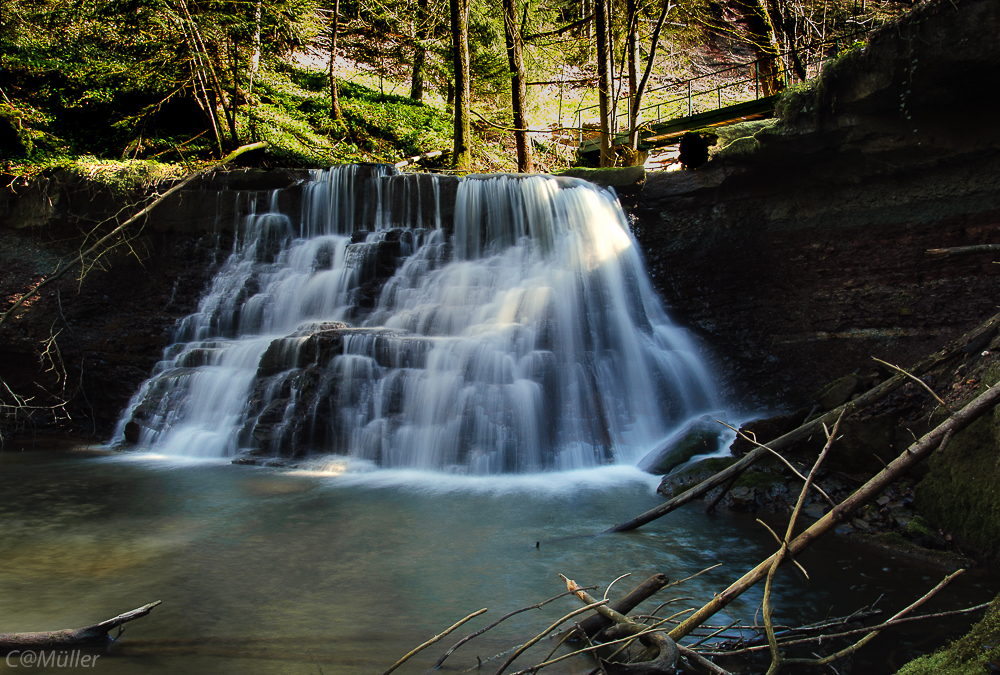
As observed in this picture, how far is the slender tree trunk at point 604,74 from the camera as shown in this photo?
14.8m

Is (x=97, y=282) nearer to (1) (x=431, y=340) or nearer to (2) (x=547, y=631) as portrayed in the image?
(1) (x=431, y=340)

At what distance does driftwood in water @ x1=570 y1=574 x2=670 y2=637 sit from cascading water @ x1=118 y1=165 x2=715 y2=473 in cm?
477

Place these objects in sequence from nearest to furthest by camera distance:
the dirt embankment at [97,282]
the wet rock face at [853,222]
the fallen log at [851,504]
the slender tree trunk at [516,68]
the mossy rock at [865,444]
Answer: the fallen log at [851,504], the mossy rock at [865,444], the wet rock face at [853,222], the dirt embankment at [97,282], the slender tree trunk at [516,68]

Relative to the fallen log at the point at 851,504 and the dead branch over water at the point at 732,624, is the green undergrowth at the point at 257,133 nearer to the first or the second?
the dead branch over water at the point at 732,624

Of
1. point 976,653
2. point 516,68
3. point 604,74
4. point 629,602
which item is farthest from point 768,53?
point 976,653

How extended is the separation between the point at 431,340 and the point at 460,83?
8.37 metres

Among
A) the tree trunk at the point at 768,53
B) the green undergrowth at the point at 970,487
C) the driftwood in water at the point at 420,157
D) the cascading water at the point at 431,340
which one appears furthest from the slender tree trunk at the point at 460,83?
the green undergrowth at the point at 970,487

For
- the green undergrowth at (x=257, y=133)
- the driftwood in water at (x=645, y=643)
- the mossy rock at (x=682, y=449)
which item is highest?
the green undergrowth at (x=257, y=133)

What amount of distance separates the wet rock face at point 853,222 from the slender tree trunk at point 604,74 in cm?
370

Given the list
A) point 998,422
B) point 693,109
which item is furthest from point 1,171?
point 693,109

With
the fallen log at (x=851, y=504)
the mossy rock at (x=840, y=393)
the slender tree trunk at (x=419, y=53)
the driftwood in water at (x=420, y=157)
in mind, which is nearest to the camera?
the fallen log at (x=851, y=504)

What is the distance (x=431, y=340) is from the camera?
9188 mm

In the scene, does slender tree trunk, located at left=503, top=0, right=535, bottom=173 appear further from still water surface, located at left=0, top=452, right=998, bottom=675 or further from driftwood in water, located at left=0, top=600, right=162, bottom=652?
driftwood in water, located at left=0, top=600, right=162, bottom=652

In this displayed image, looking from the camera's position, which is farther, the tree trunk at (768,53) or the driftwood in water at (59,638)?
the tree trunk at (768,53)
